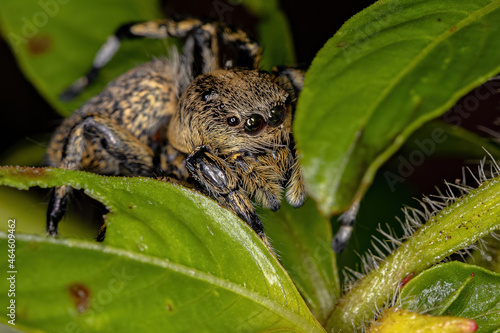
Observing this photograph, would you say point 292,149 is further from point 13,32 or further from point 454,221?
point 13,32

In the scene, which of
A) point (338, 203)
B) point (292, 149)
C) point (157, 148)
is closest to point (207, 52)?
point (157, 148)

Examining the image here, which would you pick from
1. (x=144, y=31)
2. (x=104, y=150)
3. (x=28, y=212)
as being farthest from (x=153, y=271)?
(x=144, y=31)

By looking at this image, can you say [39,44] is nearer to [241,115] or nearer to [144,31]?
[144,31]

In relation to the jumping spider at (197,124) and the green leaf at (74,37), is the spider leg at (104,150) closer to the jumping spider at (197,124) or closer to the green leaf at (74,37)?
the jumping spider at (197,124)

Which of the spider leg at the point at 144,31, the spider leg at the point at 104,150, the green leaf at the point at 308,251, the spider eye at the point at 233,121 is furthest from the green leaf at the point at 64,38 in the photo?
the green leaf at the point at 308,251

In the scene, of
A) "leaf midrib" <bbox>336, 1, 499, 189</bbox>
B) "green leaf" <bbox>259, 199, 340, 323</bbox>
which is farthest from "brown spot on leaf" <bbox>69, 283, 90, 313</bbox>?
"green leaf" <bbox>259, 199, 340, 323</bbox>

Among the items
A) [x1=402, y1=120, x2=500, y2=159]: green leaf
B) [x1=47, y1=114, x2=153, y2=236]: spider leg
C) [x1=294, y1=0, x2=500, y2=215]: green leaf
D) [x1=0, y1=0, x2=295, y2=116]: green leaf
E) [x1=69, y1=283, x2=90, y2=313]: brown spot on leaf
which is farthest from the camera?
[x1=0, y1=0, x2=295, y2=116]: green leaf

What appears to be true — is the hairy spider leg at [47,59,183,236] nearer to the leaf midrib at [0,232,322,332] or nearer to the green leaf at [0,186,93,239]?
the green leaf at [0,186,93,239]
